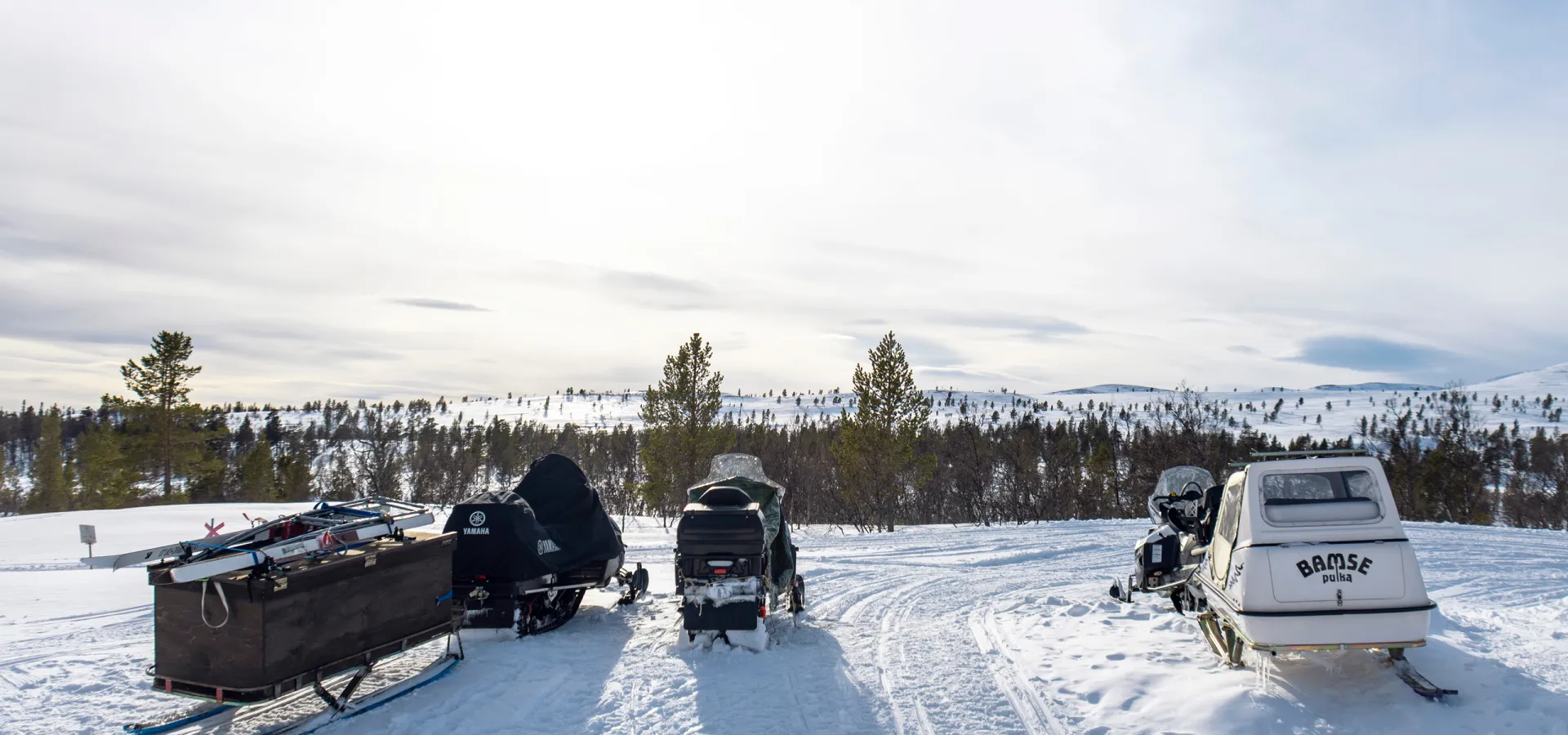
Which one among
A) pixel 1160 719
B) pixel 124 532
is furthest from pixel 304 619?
pixel 124 532

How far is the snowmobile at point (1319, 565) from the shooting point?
5727 millimetres

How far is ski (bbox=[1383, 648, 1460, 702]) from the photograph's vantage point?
18.8ft

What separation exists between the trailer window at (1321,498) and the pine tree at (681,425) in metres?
24.7

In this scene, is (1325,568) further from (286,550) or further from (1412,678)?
(286,550)

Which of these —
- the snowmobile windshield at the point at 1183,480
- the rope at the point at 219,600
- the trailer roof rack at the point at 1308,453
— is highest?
the trailer roof rack at the point at 1308,453

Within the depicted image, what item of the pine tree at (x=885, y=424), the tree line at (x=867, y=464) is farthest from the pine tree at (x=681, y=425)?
the pine tree at (x=885, y=424)

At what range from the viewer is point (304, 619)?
561cm

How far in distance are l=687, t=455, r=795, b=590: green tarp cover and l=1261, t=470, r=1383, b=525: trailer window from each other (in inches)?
183

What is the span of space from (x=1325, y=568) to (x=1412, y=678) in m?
1.14

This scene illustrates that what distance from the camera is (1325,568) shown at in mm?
5820

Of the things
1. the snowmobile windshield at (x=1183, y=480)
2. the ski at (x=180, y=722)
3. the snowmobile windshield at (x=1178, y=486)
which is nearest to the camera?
the ski at (x=180, y=722)

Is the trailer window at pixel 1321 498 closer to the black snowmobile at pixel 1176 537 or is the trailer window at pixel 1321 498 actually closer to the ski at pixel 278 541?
the black snowmobile at pixel 1176 537

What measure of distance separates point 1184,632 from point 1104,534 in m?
10.3

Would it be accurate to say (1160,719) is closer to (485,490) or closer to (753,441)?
(485,490)
